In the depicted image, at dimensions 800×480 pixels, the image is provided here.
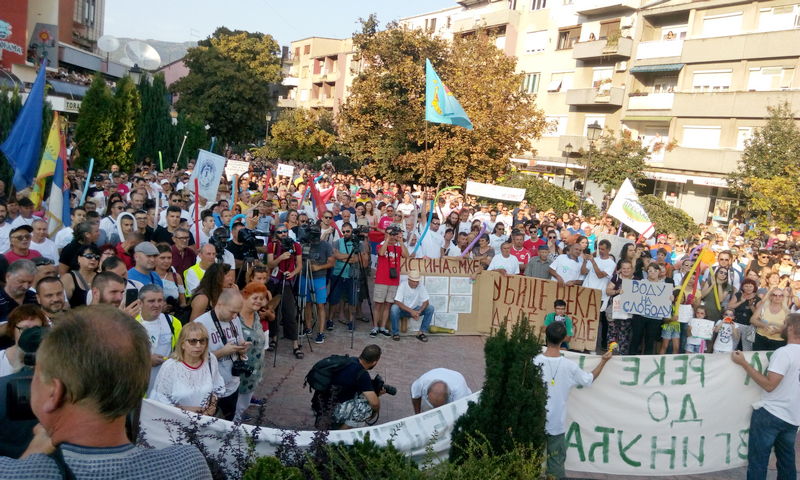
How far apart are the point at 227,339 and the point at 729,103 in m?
31.5

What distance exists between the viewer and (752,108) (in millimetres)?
29578

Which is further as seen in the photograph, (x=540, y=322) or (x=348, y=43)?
(x=348, y=43)

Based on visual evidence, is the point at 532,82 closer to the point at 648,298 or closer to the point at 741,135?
the point at 741,135

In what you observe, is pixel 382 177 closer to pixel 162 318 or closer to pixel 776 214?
pixel 776 214

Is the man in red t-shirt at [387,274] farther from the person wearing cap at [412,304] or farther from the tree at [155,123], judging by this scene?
the tree at [155,123]

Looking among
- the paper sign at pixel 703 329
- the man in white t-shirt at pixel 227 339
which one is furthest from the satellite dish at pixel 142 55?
the man in white t-shirt at pixel 227 339

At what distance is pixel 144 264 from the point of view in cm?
624

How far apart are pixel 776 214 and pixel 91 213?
20.4 m

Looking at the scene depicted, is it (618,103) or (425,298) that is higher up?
(618,103)

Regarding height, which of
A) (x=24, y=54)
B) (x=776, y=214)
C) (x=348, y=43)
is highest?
(x=348, y=43)

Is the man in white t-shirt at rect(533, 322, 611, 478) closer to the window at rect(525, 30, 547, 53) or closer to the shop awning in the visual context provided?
the shop awning

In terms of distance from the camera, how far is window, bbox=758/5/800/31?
92.3 ft

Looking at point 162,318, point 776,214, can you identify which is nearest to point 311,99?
point 776,214

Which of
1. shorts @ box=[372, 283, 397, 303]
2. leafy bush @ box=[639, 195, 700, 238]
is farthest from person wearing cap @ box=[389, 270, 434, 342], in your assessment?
leafy bush @ box=[639, 195, 700, 238]
